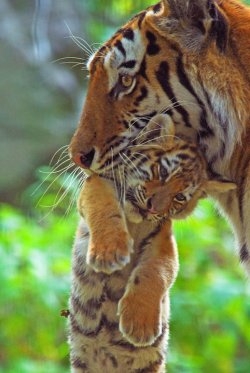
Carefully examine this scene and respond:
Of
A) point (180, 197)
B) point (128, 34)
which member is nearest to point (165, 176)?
point (180, 197)

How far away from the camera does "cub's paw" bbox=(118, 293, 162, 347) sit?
168cm

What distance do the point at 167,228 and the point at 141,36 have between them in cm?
38

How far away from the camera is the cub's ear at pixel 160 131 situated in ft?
5.20

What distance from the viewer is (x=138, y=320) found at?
1673 mm

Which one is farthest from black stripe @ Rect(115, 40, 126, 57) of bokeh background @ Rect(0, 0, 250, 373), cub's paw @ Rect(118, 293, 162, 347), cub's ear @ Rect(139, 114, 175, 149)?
bokeh background @ Rect(0, 0, 250, 373)

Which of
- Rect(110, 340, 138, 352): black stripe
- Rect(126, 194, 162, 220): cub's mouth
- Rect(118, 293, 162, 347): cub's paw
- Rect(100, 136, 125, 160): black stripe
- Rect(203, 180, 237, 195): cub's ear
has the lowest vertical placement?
Rect(110, 340, 138, 352): black stripe

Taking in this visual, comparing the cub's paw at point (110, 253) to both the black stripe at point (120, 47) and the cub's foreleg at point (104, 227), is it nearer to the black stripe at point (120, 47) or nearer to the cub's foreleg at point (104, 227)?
the cub's foreleg at point (104, 227)

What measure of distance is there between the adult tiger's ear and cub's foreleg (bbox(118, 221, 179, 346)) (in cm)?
35

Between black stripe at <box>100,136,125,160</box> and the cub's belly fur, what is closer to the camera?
black stripe at <box>100,136,125,160</box>

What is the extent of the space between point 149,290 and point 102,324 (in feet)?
0.39

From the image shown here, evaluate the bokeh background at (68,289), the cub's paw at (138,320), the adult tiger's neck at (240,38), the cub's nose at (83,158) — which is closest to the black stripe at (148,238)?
the cub's paw at (138,320)

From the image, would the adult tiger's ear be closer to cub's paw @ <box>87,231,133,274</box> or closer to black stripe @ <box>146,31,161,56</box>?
black stripe @ <box>146,31,161,56</box>

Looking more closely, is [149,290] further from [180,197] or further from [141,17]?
[141,17]

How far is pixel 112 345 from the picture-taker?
1.74 meters
